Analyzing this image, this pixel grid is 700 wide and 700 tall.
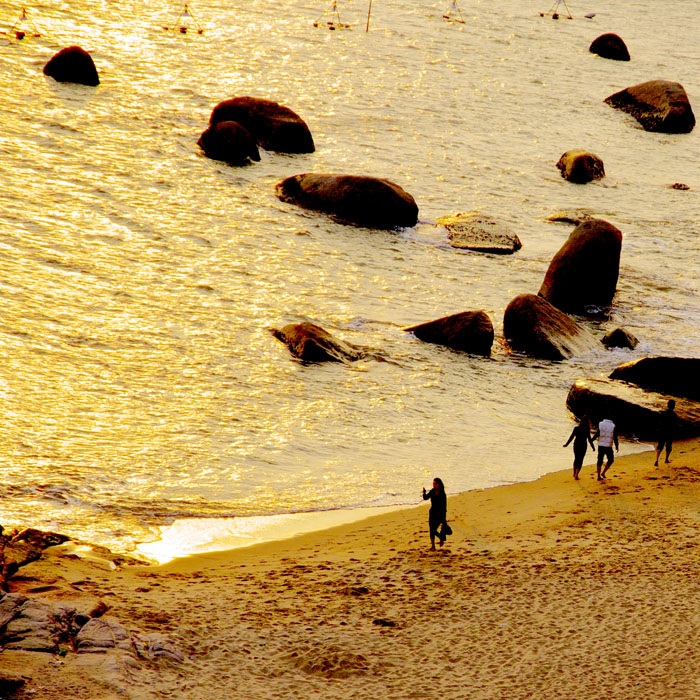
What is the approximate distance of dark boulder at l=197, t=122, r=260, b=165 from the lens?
99.3 feet

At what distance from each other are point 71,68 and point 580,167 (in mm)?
Result: 17295

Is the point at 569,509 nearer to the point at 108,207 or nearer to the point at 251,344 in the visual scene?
the point at 251,344

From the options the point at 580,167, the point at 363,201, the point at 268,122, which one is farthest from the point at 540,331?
the point at 580,167

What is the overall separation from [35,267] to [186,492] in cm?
961

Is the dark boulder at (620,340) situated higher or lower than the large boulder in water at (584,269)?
lower

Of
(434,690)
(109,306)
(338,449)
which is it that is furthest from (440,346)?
(434,690)

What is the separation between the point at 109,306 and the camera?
21.2m

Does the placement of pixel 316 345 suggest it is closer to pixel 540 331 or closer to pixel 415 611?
pixel 540 331

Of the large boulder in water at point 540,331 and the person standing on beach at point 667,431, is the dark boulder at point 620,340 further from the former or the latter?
the person standing on beach at point 667,431

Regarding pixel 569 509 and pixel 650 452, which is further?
pixel 650 452

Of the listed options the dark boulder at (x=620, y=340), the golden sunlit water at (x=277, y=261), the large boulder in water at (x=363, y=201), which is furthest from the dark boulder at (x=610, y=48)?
the dark boulder at (x=620, y=340)

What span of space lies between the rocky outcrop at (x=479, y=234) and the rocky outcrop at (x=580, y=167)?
6.21 meters

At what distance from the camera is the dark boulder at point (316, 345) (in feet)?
65.6

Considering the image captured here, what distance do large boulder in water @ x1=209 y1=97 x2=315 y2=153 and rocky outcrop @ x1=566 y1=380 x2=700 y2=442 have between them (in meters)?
16.1
